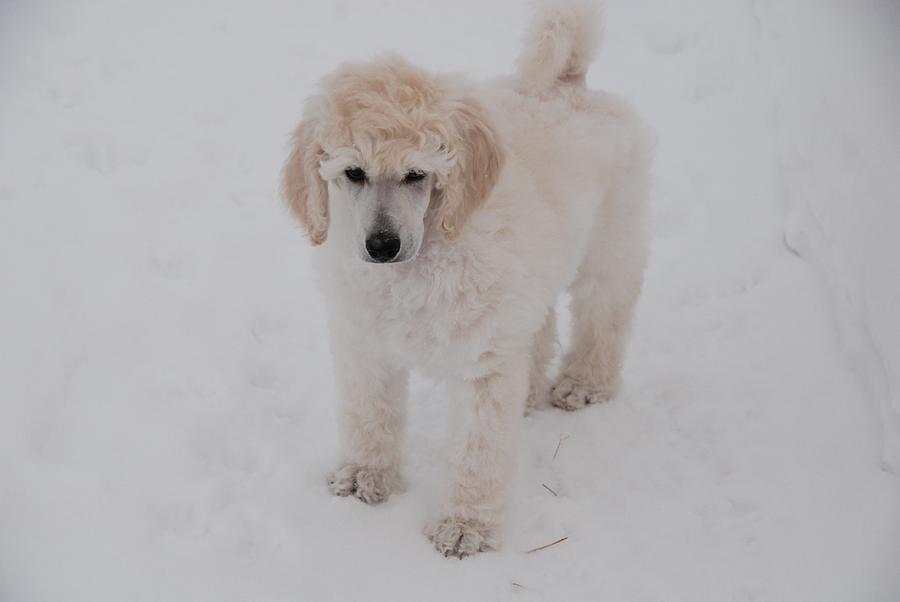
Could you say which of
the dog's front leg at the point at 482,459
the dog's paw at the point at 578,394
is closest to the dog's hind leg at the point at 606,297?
the dog's paw at the point at 578,394

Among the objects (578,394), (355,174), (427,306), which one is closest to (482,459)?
(427,306)


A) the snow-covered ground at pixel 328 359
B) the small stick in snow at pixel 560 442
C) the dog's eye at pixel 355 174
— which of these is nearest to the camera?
the dog's eye at pixel 355 174

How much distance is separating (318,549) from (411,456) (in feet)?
2.30

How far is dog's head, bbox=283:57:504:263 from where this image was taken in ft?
7.64

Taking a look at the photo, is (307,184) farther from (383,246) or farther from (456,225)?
(456,225)

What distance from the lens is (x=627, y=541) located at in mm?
2889

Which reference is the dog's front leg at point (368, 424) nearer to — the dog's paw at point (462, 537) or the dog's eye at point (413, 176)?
the dog's paw at point (462, 537)

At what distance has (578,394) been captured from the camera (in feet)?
12.0

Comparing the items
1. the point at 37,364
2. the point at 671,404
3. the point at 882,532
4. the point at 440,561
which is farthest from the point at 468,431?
the point at 37,364

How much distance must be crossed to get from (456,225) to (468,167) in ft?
0.67

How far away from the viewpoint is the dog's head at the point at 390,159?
2.33 meters

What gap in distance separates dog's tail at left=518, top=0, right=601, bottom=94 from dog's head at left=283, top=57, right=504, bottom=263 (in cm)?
75

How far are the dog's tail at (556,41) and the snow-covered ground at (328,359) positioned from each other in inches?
62.1

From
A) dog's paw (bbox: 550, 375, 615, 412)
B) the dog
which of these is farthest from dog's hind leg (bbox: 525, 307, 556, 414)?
the dog
